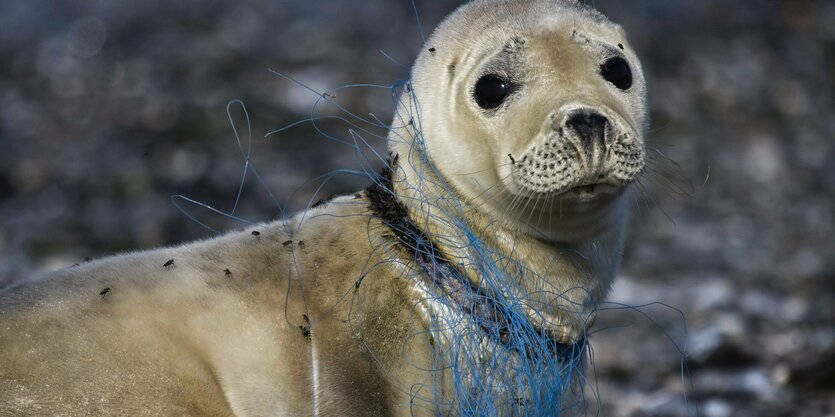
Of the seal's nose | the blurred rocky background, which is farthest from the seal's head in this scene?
the blurred rocky background

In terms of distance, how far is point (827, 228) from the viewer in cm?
743

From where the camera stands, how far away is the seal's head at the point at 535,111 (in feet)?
9.27

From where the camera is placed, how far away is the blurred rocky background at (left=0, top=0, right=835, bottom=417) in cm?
601

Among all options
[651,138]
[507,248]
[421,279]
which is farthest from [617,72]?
[651,138]

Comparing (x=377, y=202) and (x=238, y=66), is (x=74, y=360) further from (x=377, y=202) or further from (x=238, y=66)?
(x=238, y=66)

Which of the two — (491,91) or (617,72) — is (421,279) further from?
(617,72)

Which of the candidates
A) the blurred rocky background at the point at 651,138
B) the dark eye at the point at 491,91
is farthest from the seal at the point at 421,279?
the blurred rocky background at the point at 651,138

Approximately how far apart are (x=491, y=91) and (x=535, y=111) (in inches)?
7.8

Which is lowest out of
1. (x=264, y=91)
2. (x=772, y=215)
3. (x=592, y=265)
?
(x=592, y=265)

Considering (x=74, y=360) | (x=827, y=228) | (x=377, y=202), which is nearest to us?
(x=74, y=360)

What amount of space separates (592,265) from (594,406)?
89.3 inches

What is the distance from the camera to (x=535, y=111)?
9.65 ft

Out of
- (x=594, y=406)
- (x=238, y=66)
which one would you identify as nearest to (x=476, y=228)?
(x=594, y=406)

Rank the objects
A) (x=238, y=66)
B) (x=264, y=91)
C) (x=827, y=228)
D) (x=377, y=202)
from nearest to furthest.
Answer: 1. (x=377, y=202)
2. (x=827, y=228)
3. (x=264, y=91)
4. (x=238, y=66)
